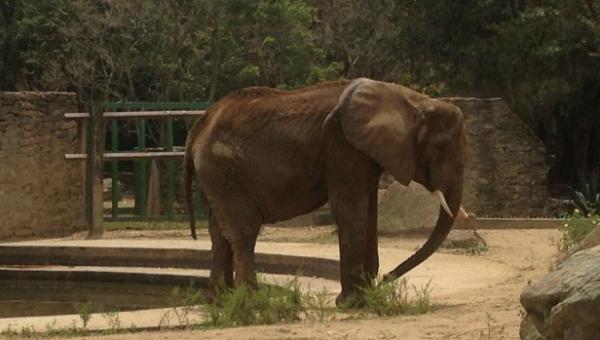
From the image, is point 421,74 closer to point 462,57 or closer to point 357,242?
point 462,57

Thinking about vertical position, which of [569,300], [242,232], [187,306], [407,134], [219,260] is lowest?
[187,306]

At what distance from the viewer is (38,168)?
19.4 m

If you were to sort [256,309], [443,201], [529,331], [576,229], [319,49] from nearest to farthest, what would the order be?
[529,331] → [256,309] → [443,201] → [576,229] → [319,49]

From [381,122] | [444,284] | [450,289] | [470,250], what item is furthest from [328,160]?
[470,250]

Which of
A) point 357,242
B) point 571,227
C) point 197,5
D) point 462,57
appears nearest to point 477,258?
point 571,227

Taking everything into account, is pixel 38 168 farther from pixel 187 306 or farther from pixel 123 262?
pixel 187 306

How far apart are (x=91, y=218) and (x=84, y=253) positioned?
7.66 feet

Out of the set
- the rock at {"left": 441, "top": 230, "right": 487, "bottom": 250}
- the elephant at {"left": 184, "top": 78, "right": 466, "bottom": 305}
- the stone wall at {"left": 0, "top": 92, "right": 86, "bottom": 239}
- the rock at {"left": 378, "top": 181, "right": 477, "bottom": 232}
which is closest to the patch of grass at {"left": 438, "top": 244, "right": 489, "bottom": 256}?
the rock at {"left": 441, "top": 230, "right": 487, "bottom": 250}

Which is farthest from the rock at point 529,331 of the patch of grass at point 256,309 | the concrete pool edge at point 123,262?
the concrete pool edge at point 123,262

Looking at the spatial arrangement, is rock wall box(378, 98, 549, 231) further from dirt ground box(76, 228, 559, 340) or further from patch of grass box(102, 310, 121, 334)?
patch of grass box(102, 310, 121, 334)

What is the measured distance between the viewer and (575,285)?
6516 mm

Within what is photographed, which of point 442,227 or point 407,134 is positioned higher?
point 407,134

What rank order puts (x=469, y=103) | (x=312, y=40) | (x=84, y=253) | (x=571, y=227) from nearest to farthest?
(x=571, y=227)
(x=84, y=253)
(x=469, y=103)
(x=312, y=40)

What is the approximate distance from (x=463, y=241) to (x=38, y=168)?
6874 mm
